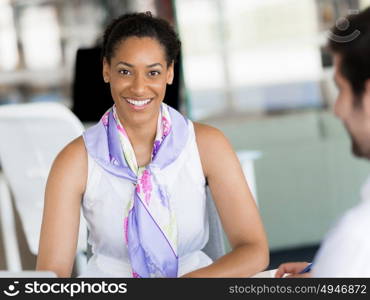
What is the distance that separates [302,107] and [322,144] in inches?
92.9

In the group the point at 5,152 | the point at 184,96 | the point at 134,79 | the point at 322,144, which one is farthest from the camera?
the point at 184,96

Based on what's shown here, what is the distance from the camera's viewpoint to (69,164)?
5.46 feet

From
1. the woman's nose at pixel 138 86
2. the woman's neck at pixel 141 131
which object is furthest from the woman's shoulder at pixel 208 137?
the woman's nose at pixel 138 86

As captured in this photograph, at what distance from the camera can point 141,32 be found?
1.62m

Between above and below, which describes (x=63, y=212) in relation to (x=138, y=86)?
below

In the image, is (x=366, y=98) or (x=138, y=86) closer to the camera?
(x=366, y=98)

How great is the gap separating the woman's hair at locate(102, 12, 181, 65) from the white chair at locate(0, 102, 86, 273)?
897 millimetres

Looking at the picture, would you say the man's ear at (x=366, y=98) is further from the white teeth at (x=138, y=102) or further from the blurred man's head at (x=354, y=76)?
the white teeth at (x=138, y=102)

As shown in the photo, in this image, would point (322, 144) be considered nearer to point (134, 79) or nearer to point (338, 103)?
point (134, 79)

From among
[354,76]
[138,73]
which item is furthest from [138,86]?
[354,76]

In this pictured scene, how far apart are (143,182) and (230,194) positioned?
0.19m

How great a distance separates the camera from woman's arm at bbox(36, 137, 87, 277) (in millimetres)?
1588

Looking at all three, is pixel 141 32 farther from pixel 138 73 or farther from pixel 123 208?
pixel 123 208

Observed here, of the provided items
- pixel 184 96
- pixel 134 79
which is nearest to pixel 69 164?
pixel 134 79
